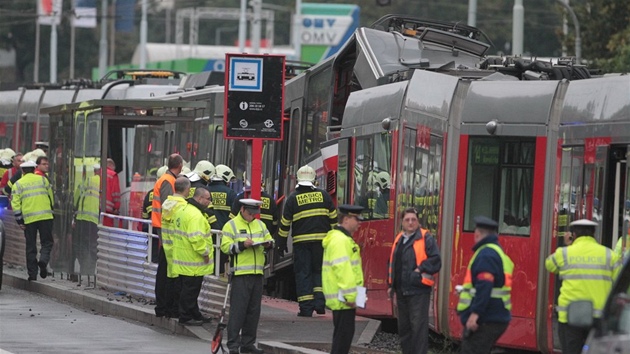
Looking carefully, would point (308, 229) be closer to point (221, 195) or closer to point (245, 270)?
point (221, 195)

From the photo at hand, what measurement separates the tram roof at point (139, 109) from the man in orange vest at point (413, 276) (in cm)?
866

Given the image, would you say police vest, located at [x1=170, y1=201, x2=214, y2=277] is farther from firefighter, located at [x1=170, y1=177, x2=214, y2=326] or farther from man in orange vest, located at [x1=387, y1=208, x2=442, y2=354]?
man in orange vest, located at [x1=387, y1=208, x2=442, y2=354]

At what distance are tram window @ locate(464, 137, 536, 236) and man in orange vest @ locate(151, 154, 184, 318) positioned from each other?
4.07 m

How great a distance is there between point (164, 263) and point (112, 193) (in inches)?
218

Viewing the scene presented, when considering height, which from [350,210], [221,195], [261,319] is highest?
[350,210]

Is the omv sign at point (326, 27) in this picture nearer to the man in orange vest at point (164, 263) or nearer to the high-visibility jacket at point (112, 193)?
the high-visibility jacket at point (112, 193)

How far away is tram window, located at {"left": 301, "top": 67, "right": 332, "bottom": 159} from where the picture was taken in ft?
72.8

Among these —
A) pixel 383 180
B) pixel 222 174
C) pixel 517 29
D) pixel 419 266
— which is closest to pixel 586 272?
pixel 419 266

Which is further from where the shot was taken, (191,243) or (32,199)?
(32,199)

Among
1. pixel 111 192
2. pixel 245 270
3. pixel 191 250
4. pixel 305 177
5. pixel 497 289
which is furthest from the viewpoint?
pixel 111 192

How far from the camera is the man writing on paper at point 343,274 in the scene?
546 inches

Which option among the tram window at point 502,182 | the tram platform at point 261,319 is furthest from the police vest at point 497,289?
the tram platform at point 261,319

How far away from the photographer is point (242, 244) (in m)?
15.4

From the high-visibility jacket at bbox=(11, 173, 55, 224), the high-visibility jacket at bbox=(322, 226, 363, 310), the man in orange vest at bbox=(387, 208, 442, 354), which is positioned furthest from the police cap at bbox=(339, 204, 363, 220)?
the high-visibility jacket at bbox=(11, 173, 55, 224)
